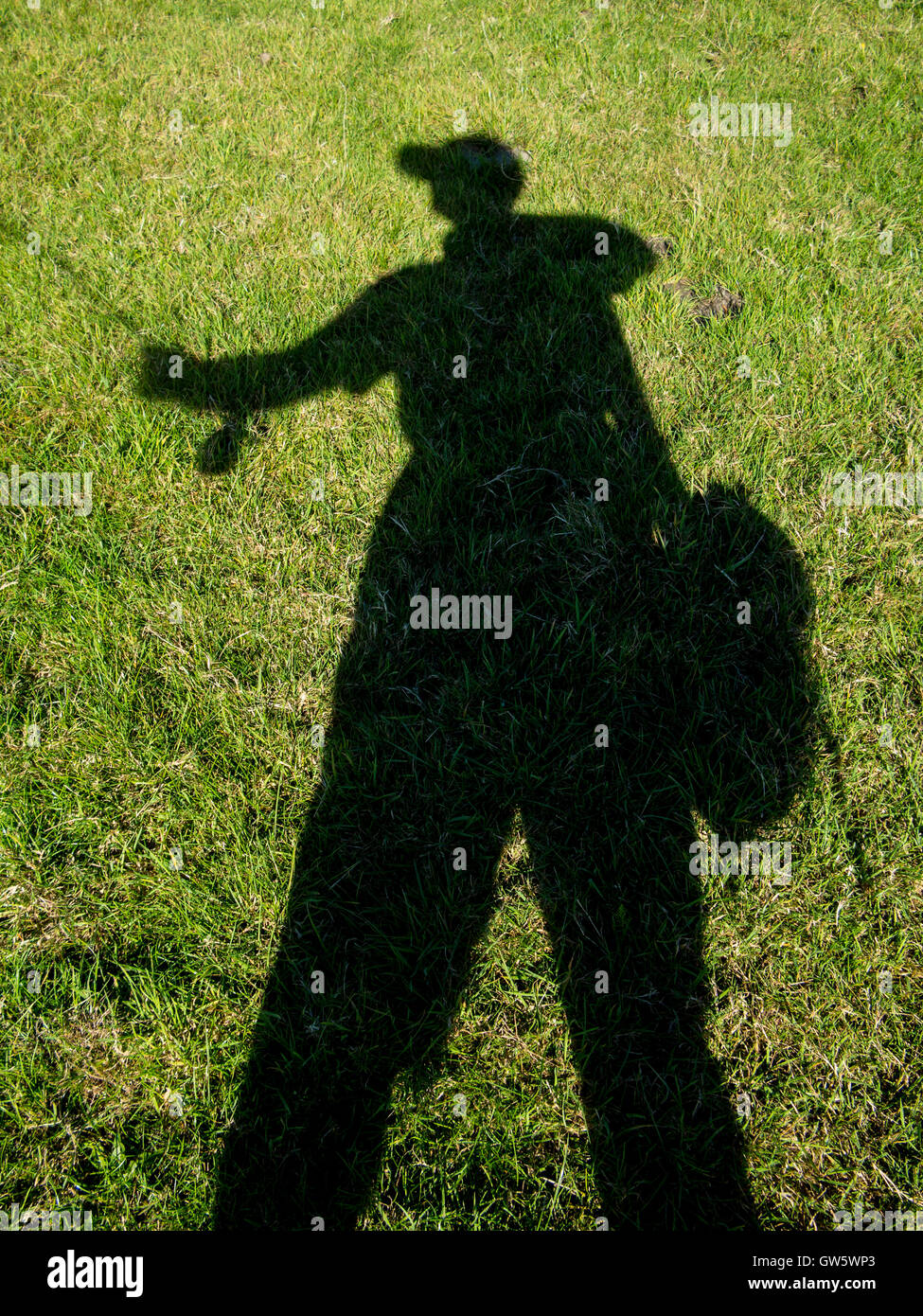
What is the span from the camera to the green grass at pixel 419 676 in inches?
79.4

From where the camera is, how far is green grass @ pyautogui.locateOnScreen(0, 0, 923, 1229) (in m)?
2.02

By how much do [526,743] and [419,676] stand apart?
49cm

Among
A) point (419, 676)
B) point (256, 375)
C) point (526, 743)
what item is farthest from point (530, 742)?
point (256, 375)

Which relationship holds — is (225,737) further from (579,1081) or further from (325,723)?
(579,1081)

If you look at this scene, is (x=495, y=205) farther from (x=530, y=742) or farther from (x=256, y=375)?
(x=530, y=742)

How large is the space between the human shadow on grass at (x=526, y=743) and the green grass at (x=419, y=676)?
18 mm

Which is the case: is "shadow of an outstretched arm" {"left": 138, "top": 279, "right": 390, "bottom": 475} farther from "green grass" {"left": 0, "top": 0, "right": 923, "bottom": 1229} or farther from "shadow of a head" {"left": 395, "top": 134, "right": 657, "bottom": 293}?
"shadow of a head" {"left": 395, "top": 134, "right": 657, "bottom": 293}

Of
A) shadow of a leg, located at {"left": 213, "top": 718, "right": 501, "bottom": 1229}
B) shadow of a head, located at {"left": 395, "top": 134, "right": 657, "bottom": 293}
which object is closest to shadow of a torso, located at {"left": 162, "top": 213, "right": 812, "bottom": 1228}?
shadow of a leg, located at {"left": 213, "top": 718, "right": 501, "bottom": 1229}

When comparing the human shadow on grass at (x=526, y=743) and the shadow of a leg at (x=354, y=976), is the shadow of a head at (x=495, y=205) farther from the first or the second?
the shadow of a leg at (x=354, y=976)

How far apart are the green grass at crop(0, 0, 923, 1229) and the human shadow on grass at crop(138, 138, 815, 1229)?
2 centimetres

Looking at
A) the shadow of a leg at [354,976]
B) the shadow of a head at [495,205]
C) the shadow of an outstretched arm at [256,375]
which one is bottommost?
the shadow of a leg at [354,976]

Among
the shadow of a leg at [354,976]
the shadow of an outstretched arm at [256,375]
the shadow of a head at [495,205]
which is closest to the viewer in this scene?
the shadow of a leg at [354,976]

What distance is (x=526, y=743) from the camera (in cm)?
256

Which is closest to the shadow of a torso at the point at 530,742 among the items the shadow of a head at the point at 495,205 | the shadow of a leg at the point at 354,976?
the shadow of a leg at the point at 354,976
